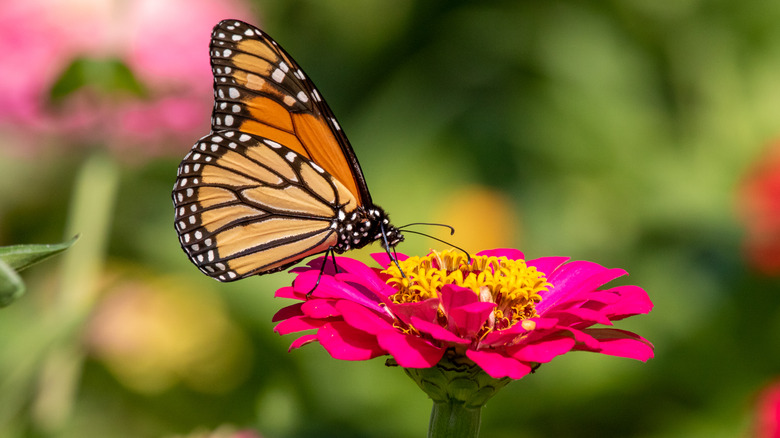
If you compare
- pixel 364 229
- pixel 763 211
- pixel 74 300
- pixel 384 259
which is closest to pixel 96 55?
pixel 74 300

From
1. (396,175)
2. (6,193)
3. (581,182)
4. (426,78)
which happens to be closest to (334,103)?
(426,78)

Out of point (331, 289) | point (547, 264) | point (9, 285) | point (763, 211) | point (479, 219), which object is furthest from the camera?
point (479, 219)

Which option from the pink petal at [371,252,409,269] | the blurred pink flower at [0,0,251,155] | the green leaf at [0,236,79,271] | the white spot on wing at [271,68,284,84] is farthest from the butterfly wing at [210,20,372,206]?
the green leaf at [0,236,79,271]

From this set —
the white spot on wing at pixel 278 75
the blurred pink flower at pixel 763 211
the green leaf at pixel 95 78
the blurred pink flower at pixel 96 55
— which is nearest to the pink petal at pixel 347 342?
the white spot on wing at pixel 278 75

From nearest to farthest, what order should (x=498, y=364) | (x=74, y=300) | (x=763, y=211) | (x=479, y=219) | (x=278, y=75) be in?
(x=498, y=364)
(x=278, y=75)
(x=74, y=300)
(x=763, y=211)
(x=479, y=219)

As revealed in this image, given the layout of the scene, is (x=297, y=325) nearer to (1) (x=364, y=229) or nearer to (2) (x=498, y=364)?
(2) (x=498, y=364)

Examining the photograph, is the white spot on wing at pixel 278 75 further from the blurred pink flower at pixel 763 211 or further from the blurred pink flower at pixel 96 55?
the blurred pink flower at pixel 763 211

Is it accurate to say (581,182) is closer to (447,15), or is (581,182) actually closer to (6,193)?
(447,15)
